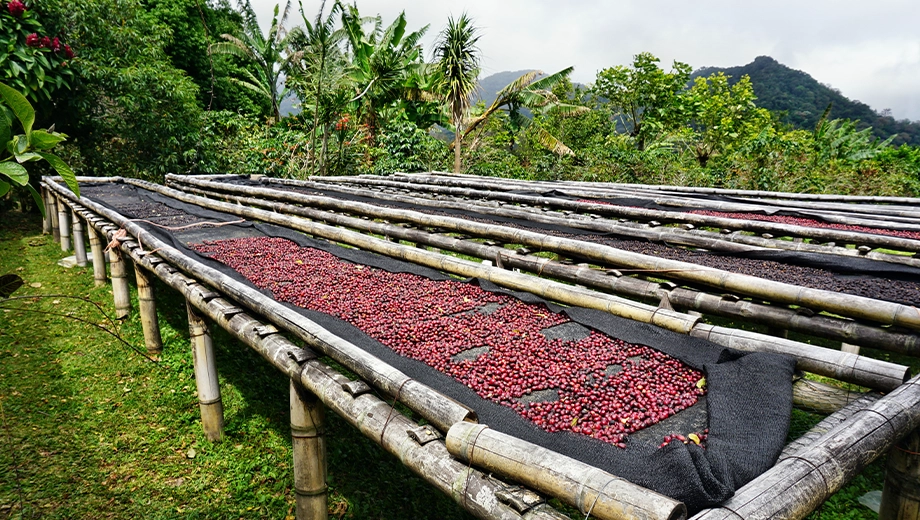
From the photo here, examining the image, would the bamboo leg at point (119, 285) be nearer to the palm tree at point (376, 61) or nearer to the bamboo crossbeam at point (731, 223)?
the bamboo crossbeam at point (731, 223)

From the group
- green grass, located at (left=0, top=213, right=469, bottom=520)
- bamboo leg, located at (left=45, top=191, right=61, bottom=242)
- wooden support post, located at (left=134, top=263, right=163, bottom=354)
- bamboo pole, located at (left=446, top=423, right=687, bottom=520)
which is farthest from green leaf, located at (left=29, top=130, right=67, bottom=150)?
bamboo leg, located at (left=45, top=191, right=61, bottom=242)

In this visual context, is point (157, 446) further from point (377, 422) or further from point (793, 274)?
point (793, 274)

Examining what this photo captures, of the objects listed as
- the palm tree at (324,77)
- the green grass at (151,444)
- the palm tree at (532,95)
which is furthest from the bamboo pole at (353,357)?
the palm tree at (532,95)

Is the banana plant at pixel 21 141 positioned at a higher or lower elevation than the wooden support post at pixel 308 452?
higher

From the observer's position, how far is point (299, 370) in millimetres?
2354

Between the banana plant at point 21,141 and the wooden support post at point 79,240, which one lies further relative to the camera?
the wooden support post at point 79,240

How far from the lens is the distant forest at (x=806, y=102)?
32.2 metres

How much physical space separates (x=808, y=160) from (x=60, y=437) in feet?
46.1

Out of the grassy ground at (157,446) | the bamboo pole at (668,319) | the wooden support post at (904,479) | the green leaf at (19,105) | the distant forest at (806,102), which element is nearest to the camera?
the green leaf at (19,105)

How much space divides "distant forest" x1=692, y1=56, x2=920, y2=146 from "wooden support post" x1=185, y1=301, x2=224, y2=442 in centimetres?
3288

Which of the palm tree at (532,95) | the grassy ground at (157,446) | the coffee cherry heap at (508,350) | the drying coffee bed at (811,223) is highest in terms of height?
the palm tree at (532,95)

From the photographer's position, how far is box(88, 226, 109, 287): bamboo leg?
6234 millimetres

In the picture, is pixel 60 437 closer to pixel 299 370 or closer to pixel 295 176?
pixel 299 370

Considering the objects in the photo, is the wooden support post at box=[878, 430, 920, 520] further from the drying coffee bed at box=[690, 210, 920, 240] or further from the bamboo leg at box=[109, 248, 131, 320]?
the bamboo leg at box=[109, 248, 131, 320]
